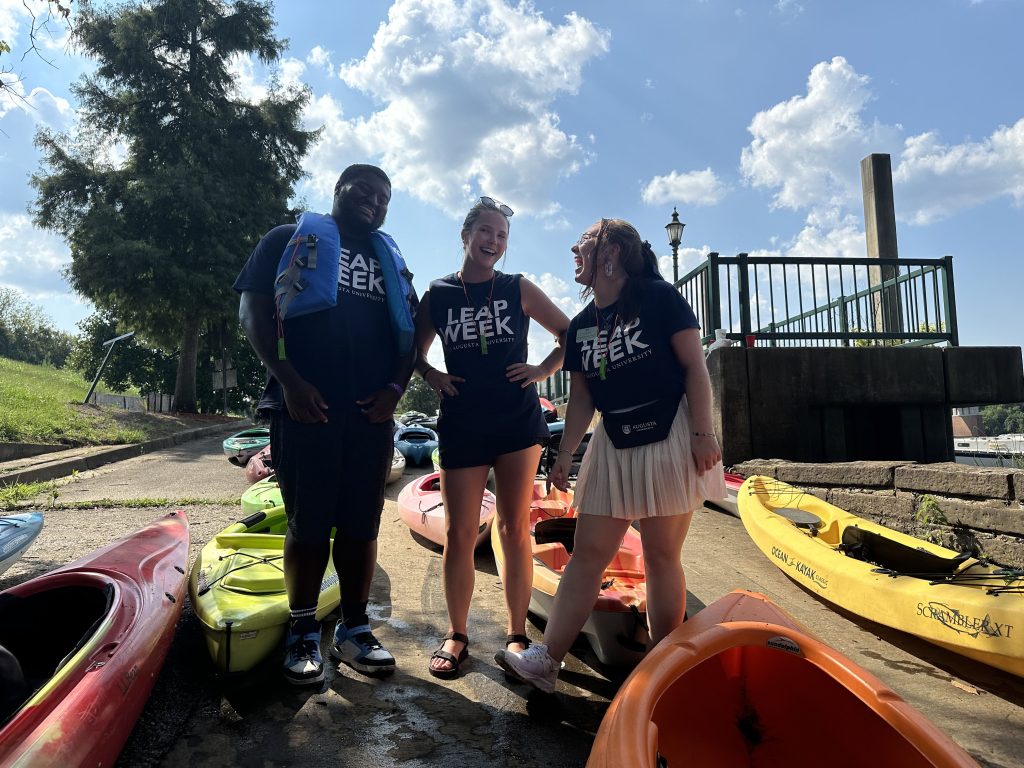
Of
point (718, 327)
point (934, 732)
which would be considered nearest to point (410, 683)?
point (934, 732)

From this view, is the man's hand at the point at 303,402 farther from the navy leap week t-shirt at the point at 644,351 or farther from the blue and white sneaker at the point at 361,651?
the navy leap week t-shirt at the point at 644,351

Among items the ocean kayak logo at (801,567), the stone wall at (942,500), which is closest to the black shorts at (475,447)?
the ocean kayak logo at (801,567)

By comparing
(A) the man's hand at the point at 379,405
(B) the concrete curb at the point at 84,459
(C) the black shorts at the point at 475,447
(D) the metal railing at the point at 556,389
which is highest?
(D) the metal railing at the point at 556,389

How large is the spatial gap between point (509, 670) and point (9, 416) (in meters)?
11.7

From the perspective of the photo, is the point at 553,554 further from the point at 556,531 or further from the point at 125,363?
the point at 125,363

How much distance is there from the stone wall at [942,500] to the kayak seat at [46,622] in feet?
17.1

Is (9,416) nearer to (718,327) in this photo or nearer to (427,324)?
(427,324)

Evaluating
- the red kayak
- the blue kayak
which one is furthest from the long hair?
the blue kayak

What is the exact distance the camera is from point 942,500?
445cm

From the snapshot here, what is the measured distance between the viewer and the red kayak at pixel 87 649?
1.54 metres

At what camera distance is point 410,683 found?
8.10 ft

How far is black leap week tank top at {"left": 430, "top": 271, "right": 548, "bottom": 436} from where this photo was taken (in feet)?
8.25

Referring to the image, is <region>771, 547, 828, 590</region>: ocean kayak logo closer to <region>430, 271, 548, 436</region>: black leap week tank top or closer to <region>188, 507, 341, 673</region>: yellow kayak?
<region>430, 271, 548, 436</region>: black leap week tank top

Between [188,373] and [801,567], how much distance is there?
19.4 meters
